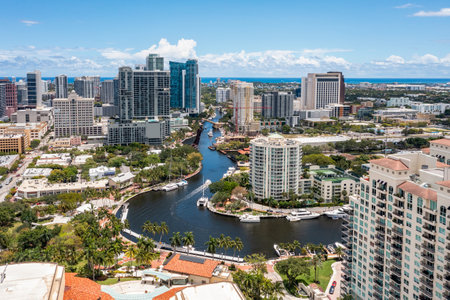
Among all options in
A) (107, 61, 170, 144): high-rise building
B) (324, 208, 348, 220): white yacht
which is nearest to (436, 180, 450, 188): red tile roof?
(324, 208, 348, 220): white yacht

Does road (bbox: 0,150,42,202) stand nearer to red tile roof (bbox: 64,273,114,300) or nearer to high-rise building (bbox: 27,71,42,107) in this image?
red tile roof (bbox: 64,273,114,300)

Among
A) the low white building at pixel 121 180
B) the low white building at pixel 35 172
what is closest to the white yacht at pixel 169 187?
the low white building at pixel 121 180

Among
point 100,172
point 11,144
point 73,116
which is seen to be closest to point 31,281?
point 100,172

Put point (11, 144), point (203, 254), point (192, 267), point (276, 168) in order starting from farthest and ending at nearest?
point (11, 144)
point (276, 168)
point (203, 254)
point (192, 267)

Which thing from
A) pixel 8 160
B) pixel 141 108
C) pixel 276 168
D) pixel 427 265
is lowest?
pixel 8 160

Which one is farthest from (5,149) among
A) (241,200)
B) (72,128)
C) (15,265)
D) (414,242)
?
(414,242)

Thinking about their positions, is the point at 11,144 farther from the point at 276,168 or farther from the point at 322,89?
the point at 322,89
